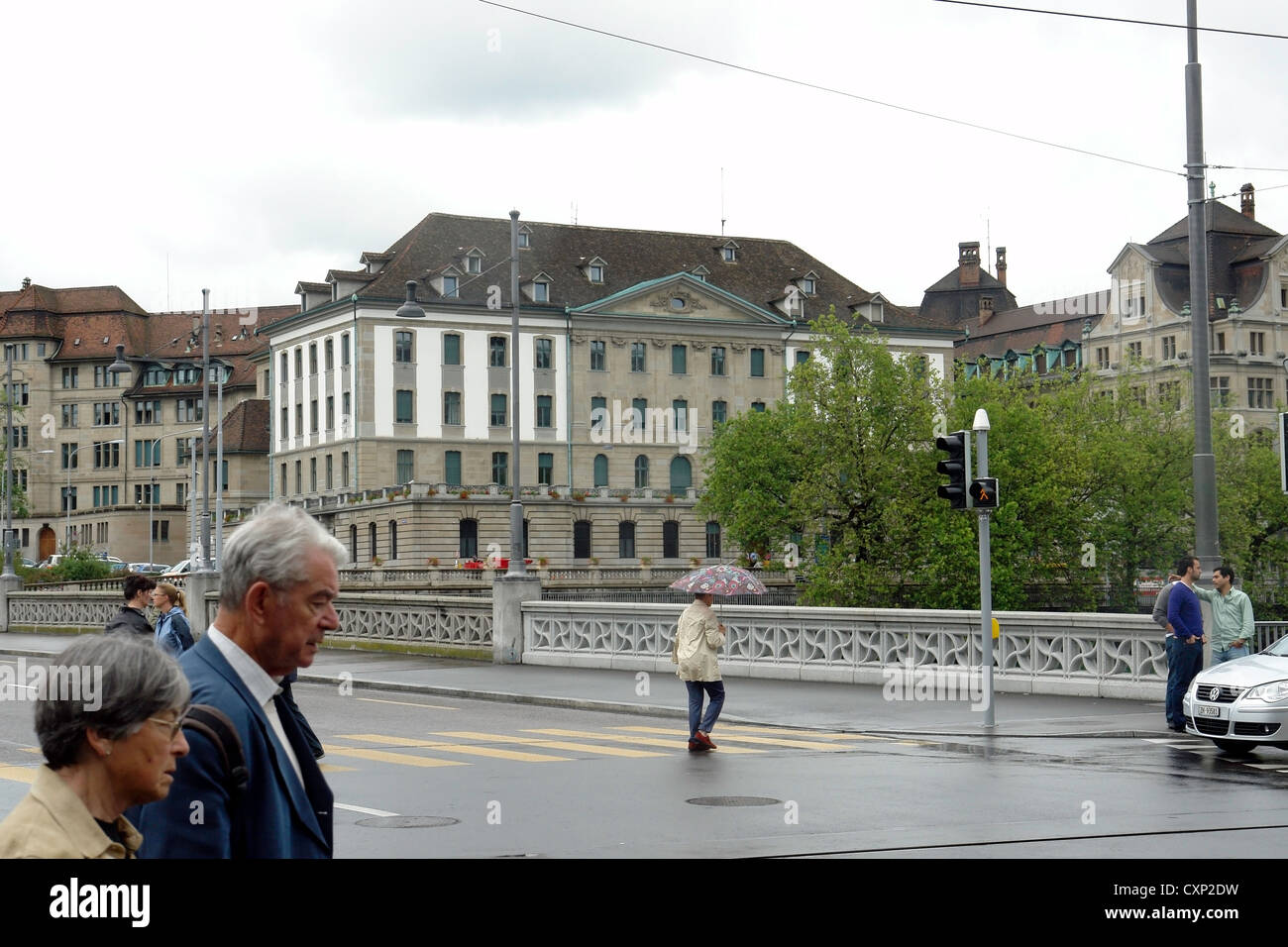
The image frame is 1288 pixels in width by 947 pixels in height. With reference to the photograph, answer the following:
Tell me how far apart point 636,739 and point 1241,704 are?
6334mm

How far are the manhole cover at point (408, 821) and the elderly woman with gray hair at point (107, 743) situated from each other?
27.6 ft

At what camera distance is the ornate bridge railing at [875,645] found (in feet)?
77.2

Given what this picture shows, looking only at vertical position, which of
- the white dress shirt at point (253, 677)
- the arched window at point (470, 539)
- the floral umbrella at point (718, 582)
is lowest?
the floral umbrella at point (718, 582)

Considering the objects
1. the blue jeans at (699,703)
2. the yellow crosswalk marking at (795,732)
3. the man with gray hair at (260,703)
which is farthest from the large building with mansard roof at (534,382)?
the man with gray hair at (260,703)

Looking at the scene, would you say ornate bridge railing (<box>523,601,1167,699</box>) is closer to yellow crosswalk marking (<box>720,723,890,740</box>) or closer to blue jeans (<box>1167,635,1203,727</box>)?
blue jeans (<box>1167,635,1203,727</box>)

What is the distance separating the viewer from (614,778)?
14.9 meters

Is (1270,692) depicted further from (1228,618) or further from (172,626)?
(172,626)

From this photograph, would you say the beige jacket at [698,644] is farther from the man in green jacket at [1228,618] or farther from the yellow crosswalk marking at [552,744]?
the man in green jacket at [1228,618]

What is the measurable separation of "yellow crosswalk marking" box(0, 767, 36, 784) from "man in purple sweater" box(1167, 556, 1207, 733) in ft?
38.5

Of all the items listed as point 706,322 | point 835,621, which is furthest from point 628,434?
point 835,621

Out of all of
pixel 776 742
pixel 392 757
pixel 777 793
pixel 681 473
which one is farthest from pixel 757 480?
pixel 777 793

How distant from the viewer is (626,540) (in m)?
103
